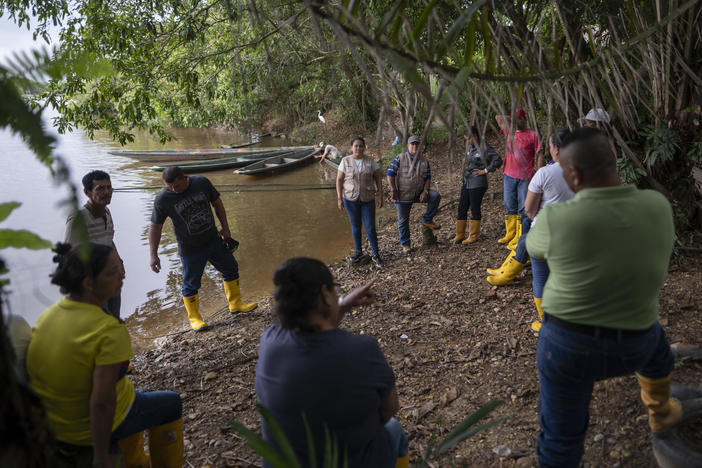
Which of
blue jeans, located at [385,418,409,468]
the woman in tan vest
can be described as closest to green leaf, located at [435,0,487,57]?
blue jeans, located at [385,418,409,468]

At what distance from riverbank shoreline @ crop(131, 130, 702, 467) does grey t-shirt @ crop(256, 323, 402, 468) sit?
31.0 inches

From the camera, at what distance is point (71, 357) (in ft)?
6.48

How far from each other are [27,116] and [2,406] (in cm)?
58

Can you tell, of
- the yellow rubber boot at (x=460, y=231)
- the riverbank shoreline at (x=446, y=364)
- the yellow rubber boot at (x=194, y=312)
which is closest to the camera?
the riverbank shoreline at (x=446, y=364)

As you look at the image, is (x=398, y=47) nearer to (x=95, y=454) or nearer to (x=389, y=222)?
(x=95, y=454)

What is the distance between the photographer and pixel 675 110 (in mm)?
4445

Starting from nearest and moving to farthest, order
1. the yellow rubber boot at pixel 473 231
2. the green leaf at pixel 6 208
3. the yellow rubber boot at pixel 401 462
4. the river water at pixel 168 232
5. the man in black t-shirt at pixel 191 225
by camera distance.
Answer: the green leaf at pixel 6 208 < the yellow rubber boot at pixel 401 462 < the man in black t-shirt at pixel 191 225 < the river water at pixel 168 232 < the yellow rubber boot at pixel 473 231

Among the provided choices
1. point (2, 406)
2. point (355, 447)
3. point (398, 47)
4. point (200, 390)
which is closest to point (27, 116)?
point (2, 406)

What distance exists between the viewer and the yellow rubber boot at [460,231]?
22.5ft

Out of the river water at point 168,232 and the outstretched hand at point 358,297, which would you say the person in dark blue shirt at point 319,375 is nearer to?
the outstretched hand at point 358,297

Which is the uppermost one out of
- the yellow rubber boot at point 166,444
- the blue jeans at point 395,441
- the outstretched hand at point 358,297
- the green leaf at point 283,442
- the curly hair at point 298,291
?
the curly hair at point 298,291

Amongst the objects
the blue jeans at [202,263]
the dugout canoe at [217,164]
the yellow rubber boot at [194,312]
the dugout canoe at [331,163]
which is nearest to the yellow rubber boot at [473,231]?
the blue jeans at [202,263]

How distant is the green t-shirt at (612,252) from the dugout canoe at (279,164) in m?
13.0

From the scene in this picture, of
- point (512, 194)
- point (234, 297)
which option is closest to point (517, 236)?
point (512, 194)
